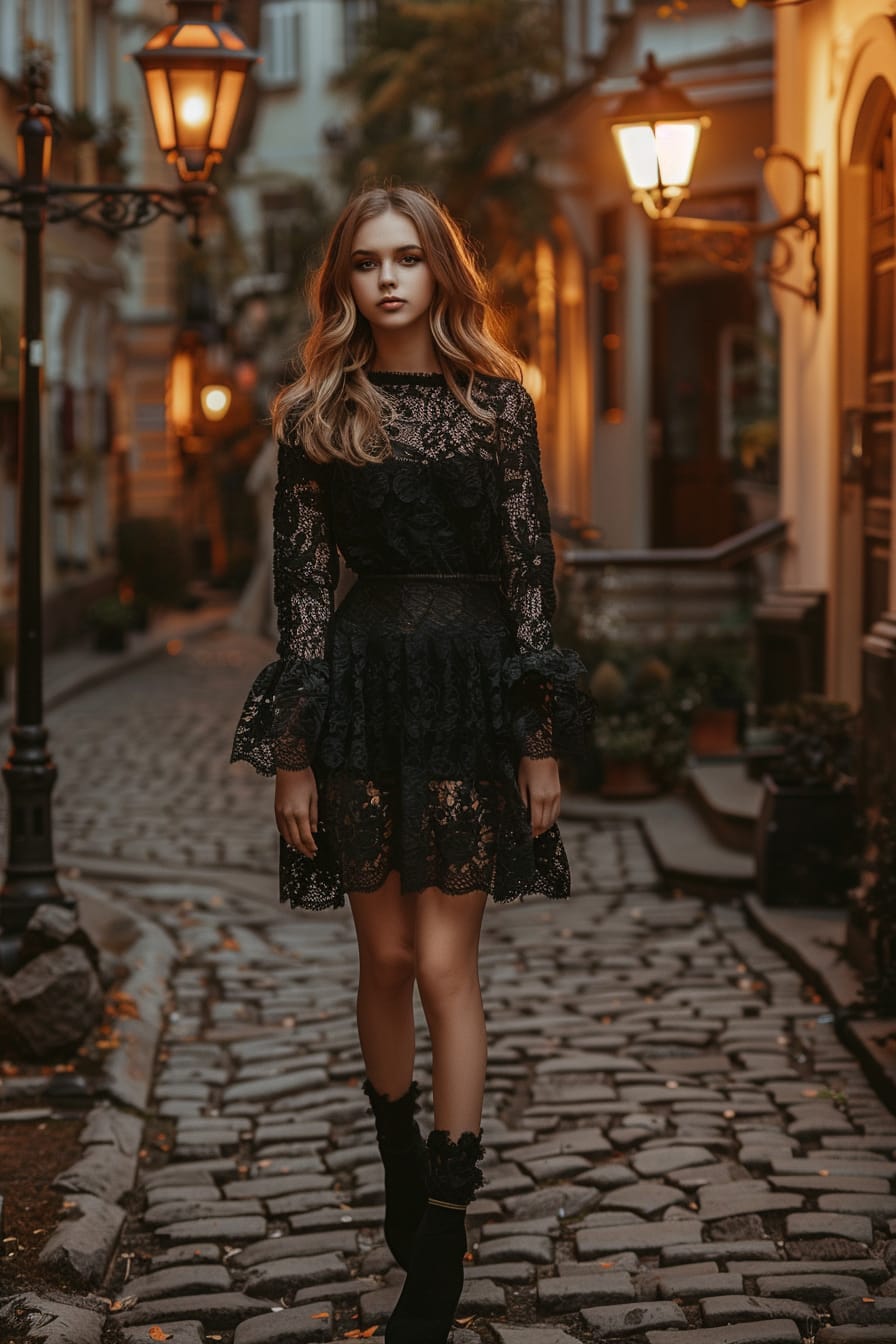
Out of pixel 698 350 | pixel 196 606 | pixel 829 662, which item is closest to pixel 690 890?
pixel 829 662

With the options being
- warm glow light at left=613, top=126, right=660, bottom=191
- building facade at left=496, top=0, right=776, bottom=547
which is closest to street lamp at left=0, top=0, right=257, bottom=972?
warm glow light at left=613, top=126, right=660, bottom=191

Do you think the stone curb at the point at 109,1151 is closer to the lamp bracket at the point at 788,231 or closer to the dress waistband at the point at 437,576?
the dress waistband at the point at 437,576

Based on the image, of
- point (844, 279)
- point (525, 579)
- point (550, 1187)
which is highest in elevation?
point (844, 279)

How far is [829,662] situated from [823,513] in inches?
31.3

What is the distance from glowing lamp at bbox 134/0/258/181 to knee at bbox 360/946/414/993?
4720 mm

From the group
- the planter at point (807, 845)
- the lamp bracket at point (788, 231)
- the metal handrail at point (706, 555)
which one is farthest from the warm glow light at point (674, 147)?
the planter at point (807, 845)

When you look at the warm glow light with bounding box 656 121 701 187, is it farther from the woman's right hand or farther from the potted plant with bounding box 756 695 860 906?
the woman's right hand

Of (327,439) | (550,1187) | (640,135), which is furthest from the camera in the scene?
(640,135)

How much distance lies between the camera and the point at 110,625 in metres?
22.3

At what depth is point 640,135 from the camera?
32.8 ft

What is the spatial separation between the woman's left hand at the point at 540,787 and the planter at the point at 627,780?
7597 millimetres

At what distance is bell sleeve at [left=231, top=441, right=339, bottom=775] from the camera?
4.11 m

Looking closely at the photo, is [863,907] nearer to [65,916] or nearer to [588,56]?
[65,916]

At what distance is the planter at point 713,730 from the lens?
483 inches
